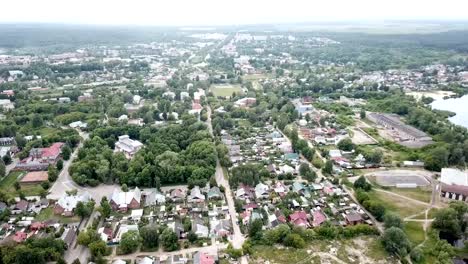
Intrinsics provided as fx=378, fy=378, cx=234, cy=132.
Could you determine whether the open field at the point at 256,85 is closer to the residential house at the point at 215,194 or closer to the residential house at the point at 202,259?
the residential house at the point at 215,194

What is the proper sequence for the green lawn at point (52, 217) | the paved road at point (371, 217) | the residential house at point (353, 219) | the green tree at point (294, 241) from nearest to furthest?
1. the green tree at point (294, 241)
2. the paved road at point (371, 217)
3. the residential house at point (353, 219)
4. the green lawn at point (52, 217)

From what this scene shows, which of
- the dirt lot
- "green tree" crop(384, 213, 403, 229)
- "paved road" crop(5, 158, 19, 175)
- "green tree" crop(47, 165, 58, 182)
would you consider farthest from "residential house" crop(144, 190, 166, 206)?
the dirt lot

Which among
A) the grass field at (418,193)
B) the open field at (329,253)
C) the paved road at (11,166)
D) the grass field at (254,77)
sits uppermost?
the grass field at (254,77)

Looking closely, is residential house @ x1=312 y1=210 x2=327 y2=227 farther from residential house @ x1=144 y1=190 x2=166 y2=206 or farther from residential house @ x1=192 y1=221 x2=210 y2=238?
residential house @ x1=144 y1=190 x2=166 y2=206

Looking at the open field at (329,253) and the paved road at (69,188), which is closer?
the open field at (329,253)

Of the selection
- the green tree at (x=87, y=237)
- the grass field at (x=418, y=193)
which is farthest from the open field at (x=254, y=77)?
the green tree at (x=87, y=237)

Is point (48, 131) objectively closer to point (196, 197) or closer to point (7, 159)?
point (7, 159)
